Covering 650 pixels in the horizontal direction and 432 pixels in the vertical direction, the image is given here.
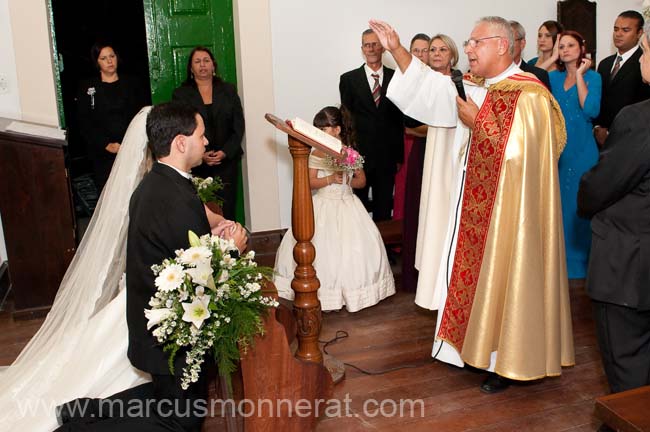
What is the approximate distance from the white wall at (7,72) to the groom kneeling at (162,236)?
3572 mm

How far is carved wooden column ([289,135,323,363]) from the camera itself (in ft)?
11.6

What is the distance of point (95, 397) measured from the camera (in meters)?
3.40

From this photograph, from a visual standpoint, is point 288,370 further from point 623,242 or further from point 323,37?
point 323,37

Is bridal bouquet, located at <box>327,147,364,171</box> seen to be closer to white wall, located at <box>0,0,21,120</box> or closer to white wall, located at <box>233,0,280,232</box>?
white wall, located at <box>233,0,280,232</box>

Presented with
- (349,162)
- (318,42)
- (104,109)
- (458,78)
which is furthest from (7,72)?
(458,78)

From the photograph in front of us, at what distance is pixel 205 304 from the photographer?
2600 millimetres

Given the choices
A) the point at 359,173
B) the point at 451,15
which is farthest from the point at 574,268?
the point at 451,15

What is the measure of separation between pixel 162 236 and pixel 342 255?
2.39m

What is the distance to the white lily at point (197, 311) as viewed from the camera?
2551mm

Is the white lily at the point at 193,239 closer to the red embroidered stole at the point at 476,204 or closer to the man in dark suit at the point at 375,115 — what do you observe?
the red embroidered stole at the point at 476,204

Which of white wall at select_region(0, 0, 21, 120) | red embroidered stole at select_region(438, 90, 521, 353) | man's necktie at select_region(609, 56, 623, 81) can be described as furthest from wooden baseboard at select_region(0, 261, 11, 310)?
man's necktie at select_region(609, 56, 623, 81)

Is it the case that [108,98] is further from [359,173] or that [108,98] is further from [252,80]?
[359,173]

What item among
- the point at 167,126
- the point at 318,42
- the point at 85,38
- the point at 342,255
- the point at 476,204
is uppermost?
the point at 85,38

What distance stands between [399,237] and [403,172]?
1.01 metres
